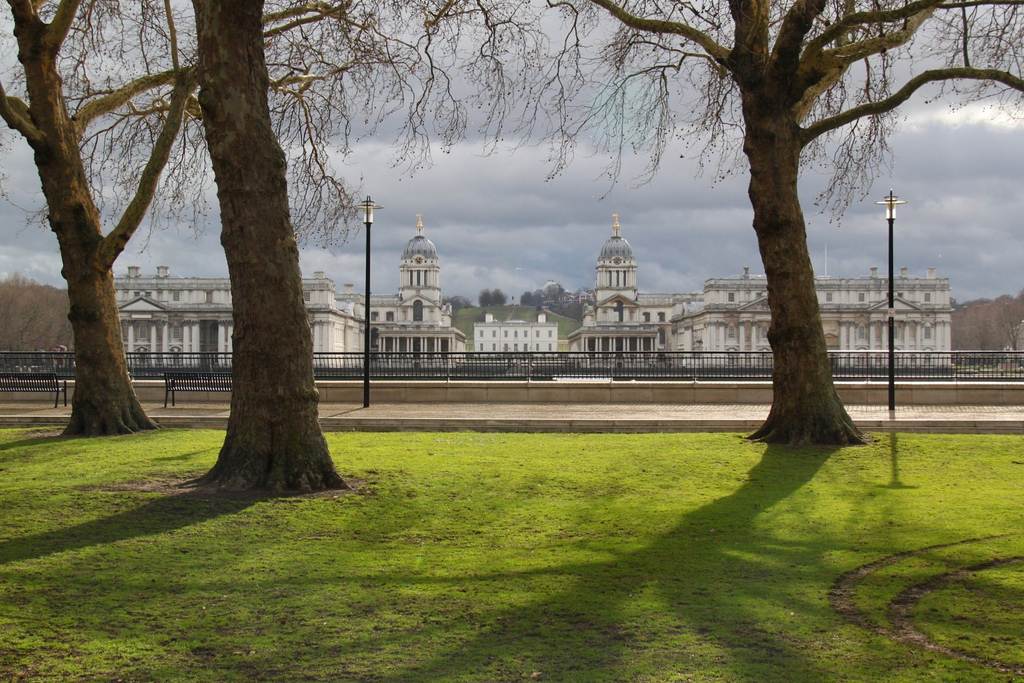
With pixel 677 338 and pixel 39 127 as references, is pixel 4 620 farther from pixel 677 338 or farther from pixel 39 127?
pixel 677 338

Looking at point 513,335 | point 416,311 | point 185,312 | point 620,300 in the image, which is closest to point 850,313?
point 620,300

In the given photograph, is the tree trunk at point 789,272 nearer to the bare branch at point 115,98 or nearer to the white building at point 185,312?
the bare branch at point 115,98

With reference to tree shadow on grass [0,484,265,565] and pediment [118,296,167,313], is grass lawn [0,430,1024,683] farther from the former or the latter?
pediment [118,296,167,313]

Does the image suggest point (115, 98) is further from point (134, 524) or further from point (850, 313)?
point (850, 313)

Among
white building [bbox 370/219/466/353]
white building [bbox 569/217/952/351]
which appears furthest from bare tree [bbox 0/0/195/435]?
white building [bbox 370/219/466/353]

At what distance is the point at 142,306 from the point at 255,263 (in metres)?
116

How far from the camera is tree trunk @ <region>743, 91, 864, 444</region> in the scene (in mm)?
13125

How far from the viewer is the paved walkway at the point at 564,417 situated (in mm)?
15453

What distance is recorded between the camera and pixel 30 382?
23.9m

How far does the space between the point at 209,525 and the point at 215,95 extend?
4.26m

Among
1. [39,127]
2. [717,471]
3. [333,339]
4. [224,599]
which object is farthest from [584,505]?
[333,339]

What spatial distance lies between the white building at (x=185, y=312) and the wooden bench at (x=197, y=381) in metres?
91.4

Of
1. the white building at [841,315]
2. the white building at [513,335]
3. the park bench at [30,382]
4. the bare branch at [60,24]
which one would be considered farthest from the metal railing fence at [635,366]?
the white building at [513,335]

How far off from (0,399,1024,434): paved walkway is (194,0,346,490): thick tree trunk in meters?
6.40
